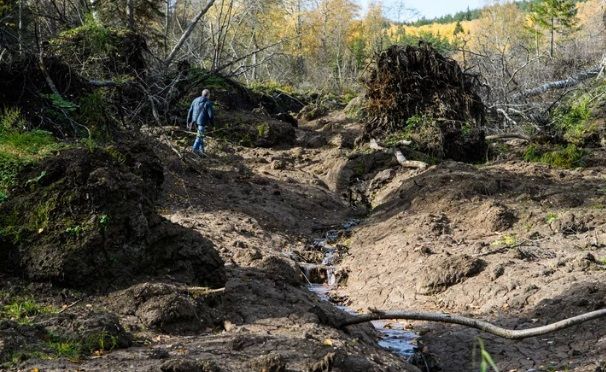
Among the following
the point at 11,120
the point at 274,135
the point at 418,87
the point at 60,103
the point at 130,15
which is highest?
the point at 130,15

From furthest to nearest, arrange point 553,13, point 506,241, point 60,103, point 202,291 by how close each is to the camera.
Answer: point 553,13 < point 506,241 < point 60,103 < point 202,291

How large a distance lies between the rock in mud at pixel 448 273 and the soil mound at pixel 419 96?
666 cm

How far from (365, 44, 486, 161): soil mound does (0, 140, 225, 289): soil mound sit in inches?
360

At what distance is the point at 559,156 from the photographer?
475 inches

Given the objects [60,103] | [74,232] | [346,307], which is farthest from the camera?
[60,103]

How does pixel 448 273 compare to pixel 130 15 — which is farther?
pixel 130 15

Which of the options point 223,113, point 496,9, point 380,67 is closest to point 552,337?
point 380,67

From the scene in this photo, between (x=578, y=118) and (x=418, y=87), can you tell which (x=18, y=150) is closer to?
(x=418, y=87)

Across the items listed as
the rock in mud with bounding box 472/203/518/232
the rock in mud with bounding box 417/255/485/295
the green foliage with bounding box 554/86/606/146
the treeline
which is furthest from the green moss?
the green foliage with bounding box 554/86/606/146

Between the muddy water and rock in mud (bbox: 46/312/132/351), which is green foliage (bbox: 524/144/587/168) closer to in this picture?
the muddy water

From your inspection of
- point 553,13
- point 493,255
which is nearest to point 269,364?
point 493,255

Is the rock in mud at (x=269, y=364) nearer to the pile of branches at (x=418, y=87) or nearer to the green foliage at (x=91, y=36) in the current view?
the green foliage at (x=91, y=36)

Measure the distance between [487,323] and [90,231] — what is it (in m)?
3.31

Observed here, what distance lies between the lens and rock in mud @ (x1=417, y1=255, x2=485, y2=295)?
7734mm
